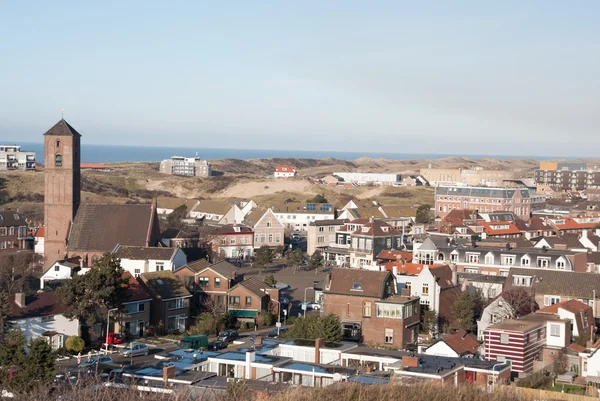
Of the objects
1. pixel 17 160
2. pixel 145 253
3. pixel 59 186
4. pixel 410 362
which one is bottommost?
pixel 145 253

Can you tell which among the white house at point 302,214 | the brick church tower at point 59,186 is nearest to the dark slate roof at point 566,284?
the brick church tower at point 59,186

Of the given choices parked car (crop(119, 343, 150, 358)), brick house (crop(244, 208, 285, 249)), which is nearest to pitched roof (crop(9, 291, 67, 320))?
parked car (crop(119, 343, 150, 358))

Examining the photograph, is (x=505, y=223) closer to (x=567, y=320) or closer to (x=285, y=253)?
(x=285, y=253)

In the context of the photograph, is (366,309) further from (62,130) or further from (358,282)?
(62,130)

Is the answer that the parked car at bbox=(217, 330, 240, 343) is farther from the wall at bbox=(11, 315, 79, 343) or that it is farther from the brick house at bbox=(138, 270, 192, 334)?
the wall at bbox=(11, 315, 79, 343)

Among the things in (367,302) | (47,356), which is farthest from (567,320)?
(47,356)

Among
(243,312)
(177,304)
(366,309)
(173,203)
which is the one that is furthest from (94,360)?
(173,203)
